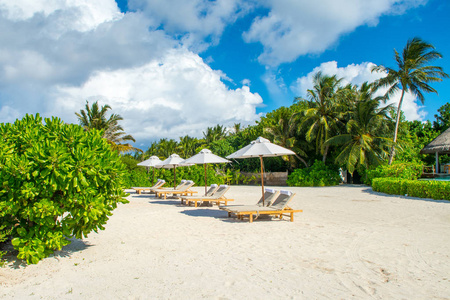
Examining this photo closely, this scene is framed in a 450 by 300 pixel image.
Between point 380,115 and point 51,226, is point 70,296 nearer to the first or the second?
point 51,226

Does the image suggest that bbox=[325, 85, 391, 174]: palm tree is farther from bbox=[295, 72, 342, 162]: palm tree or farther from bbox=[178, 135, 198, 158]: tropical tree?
bbox=[178, 135, 198, 158]: tropical tree

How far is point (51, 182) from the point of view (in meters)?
4.50

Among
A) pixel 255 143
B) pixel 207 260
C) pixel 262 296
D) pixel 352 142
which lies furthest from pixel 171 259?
pixel 352 142

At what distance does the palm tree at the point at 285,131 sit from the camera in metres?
27.1

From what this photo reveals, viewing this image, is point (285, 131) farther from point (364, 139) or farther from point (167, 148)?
point (167, 148)

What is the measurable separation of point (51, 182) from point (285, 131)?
25025mm

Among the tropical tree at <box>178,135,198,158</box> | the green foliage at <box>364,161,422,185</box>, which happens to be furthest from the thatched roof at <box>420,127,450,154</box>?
the tropical tree at <box>178,135,198,158</box>

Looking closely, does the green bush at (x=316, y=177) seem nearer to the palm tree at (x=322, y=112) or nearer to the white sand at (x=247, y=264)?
the palm tree at (x=322, y=112)

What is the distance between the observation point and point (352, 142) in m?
24.6

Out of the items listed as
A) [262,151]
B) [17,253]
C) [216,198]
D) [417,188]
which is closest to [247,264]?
[17,253]

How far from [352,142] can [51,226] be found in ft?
75.4

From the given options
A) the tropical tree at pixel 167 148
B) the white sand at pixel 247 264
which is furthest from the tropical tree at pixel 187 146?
the white sand at pixel 247 264

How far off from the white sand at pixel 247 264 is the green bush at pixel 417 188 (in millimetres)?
6046

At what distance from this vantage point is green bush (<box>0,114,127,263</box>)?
4512 millimetres
